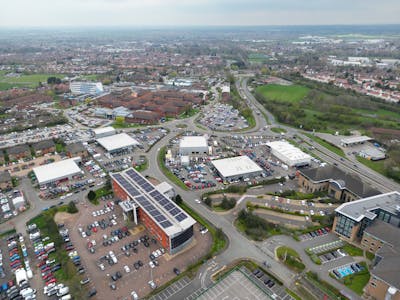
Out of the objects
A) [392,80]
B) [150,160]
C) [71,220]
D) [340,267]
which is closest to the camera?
[340,267]

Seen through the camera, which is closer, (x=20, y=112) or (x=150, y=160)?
(x=150, y=160)

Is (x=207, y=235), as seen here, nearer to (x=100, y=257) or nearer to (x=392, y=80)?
(x=100, y=257)

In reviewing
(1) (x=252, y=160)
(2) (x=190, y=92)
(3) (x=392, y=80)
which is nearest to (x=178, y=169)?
(1) (x=252, y=160)

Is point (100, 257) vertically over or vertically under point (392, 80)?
under

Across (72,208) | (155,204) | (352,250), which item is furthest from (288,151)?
(72,208)

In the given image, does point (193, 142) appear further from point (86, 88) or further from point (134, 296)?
point (86, 88)

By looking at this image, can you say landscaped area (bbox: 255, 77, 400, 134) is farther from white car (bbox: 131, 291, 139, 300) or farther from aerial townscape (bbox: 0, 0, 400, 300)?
white car (bbox: 131, 291, 139, 300)
